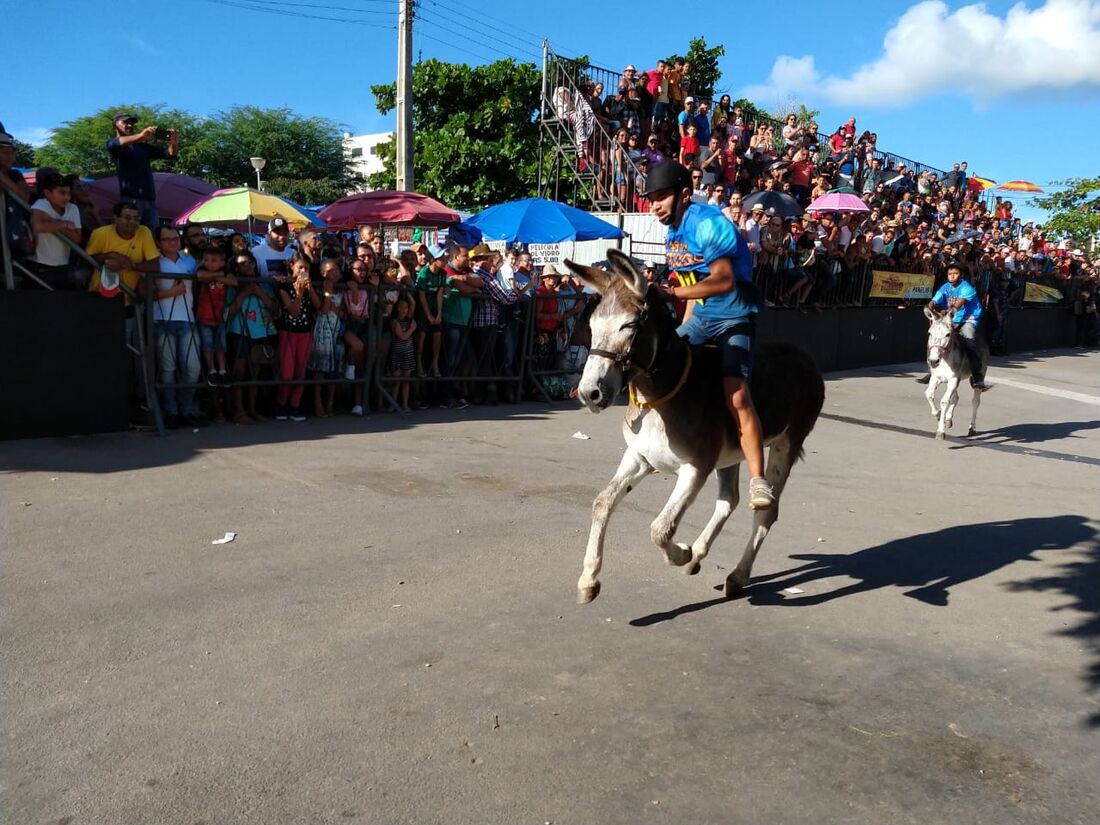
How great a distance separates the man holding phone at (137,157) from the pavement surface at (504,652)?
3.52m

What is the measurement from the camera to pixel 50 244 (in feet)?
30.1

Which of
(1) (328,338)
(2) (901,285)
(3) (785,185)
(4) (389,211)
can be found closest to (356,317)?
(1) (328,338)

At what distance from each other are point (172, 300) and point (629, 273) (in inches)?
275

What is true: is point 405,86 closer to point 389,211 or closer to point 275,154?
point 389,211

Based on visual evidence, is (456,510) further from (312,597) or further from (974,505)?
(974,505)

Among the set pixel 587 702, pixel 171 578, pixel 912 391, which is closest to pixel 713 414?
pixel 587 702

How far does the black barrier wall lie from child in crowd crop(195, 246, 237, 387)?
34.4 inches

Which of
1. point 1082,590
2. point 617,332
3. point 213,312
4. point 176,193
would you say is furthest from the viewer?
point 176,193

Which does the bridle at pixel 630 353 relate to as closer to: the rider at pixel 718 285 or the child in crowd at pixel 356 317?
the rider at pixel 718 285

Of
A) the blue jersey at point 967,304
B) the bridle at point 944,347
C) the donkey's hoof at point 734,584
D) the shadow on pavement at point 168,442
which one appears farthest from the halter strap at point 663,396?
the blue jersey at point 967,304

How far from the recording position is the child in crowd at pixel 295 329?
10680 millimetres

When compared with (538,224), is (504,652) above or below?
below

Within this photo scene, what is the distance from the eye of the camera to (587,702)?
4.19 m

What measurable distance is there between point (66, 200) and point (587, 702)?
8150 millimetres
